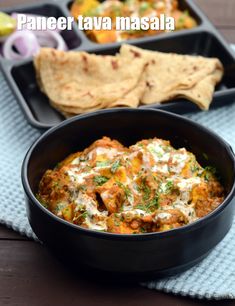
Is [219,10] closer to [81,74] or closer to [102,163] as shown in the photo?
[81,74]

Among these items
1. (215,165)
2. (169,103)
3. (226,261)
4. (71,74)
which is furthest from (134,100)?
(226,261)

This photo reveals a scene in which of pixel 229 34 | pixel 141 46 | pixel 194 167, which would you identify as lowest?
pixel 229 34

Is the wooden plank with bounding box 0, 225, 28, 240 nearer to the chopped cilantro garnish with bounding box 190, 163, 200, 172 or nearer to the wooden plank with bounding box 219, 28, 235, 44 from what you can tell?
the chopped cilantro garnish with bounding box 190, 163, 200, 172

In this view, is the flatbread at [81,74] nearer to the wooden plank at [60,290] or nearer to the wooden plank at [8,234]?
the wooden plank at [8,234]

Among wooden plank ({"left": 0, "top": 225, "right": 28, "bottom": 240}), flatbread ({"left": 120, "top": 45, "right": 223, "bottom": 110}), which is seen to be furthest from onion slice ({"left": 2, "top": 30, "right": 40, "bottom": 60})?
wooden plank ({"left": 0, "top": 225, "right": 28, "bottom": 240})

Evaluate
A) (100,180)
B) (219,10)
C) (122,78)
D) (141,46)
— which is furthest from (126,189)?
(219,10)

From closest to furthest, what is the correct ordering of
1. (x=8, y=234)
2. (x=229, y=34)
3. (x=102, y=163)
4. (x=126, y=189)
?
(x=126, y=189) < (x=102, y=163) < (x=8, y=234) < (x=229, y=34)
